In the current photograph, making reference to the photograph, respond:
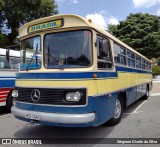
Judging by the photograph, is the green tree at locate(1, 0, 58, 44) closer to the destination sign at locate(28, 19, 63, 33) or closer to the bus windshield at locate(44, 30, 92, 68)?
the destination sign at locate(28, 19, 63, 33)

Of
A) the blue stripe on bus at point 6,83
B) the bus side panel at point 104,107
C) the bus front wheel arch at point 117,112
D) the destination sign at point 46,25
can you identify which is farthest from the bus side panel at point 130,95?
the blue stripe on bus at point 6,83

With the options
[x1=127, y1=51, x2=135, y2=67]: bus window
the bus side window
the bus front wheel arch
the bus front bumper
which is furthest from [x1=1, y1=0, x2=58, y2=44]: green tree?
the bus front bumper

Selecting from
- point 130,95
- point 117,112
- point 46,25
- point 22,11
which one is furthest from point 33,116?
point 22,11

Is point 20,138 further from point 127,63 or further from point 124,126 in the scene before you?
point 127,63

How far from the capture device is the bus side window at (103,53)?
5.78m

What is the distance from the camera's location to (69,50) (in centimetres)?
566

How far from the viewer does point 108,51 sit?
6453mm

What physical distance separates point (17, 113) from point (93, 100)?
190 centimetres

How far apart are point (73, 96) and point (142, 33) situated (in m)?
28.5

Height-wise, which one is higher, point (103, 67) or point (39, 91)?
point (103, 67)

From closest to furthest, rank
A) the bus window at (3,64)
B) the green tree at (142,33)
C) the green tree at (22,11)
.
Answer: the bus window at (3,64) < the green tree at (22,11) < the green tree at (142,33)

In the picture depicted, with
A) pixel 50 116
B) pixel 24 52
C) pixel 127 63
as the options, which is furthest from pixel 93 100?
pixel 127 63

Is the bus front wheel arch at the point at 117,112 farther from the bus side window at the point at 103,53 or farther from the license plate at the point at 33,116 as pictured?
the license plate at the point at 33,116

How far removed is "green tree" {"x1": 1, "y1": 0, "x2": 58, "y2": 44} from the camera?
86.8ft
